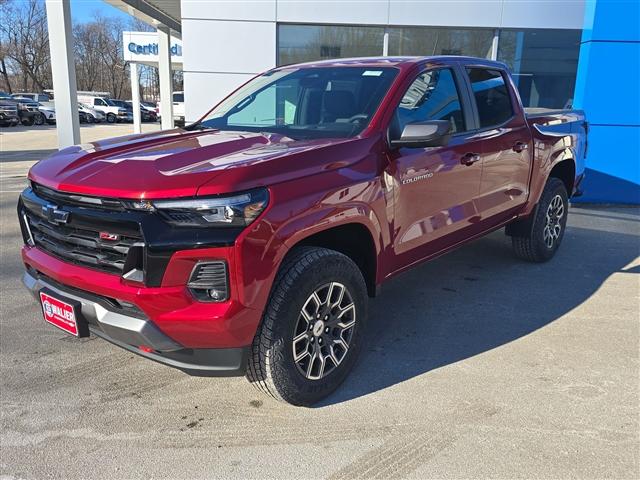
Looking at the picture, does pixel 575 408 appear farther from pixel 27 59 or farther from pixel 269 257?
pixel 27 59

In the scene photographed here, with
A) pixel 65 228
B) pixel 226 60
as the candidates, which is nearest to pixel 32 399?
pixel 65 228

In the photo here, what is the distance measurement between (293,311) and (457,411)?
1106 millimetres

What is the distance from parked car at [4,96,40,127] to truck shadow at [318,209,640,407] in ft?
104

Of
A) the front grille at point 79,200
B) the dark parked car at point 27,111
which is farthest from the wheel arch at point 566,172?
the dark parked car at point 27,111

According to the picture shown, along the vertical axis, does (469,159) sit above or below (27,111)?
above

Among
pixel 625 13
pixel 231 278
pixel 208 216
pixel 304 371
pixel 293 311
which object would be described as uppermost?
pixel 625 13

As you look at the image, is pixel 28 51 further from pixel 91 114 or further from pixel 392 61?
pixel 392 61

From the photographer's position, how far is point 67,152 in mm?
3242

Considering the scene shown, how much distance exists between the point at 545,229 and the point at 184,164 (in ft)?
13.6

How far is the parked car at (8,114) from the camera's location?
28559 mm

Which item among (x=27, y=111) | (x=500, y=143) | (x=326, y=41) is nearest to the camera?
(x=500, y=143)

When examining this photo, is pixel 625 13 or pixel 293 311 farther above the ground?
pixel 625 13

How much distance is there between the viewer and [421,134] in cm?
316

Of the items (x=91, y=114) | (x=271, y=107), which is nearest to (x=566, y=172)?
(x=271, y=107)
